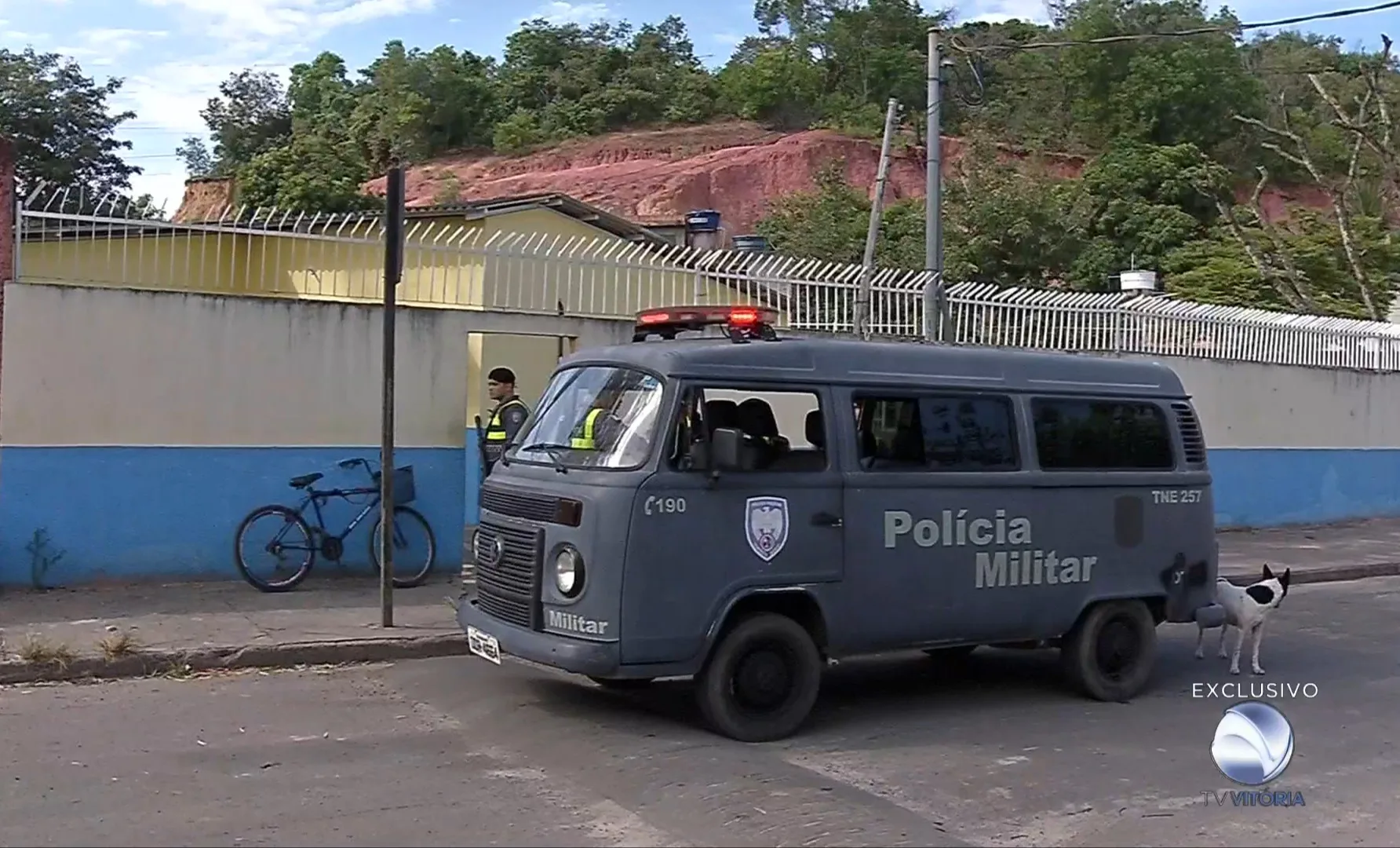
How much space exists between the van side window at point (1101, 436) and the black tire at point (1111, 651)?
0.90m

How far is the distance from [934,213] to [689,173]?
1852 inches

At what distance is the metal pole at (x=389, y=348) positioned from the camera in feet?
33.1

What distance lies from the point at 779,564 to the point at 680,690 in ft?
5.29

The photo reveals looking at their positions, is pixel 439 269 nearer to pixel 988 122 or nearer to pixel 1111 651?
pixel 1111 651

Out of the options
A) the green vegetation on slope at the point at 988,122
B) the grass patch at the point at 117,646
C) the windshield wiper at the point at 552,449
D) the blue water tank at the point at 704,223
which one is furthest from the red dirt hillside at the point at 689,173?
the windshield wiper at the point at 552,449

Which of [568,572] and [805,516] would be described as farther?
[805,516]

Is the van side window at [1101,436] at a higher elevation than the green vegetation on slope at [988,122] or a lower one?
lower

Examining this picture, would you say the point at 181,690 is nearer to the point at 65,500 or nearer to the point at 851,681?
the point at 65,500

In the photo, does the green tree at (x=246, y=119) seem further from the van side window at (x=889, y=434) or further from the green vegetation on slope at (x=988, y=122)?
the van side window at (x=889, y=434)

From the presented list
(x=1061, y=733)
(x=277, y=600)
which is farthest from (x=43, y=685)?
(x=1061, y=733)

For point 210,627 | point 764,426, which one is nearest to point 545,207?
point 210,627

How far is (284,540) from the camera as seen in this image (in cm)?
1172

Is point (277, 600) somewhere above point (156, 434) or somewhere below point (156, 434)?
below

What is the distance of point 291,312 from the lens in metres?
12.0
